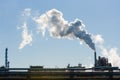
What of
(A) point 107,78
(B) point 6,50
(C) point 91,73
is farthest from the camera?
(B) point 6,50

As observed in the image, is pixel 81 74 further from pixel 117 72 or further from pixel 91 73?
pixel 117 72

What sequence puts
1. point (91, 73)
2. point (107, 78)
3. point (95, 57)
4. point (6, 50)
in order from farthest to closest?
point (6, 50)
point (95, 57)
point (91, 73)
point (107, 78)

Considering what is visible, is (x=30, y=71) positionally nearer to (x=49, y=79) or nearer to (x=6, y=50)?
(x=49, y=79)

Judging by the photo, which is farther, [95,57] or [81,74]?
[95,57]

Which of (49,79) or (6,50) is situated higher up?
(6,50)

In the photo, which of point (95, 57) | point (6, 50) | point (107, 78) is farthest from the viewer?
point (6, 50)

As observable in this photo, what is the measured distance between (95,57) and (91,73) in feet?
131

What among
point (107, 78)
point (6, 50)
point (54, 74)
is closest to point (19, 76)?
point (54, 74)

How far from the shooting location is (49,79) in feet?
87.2

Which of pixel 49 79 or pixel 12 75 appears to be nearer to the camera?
pixel 49 79

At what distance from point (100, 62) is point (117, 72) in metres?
42.4

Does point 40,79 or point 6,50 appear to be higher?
point 6,50

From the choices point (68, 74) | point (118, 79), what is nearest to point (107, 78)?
point (118, 79)

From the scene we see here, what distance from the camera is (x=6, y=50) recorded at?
290ft
